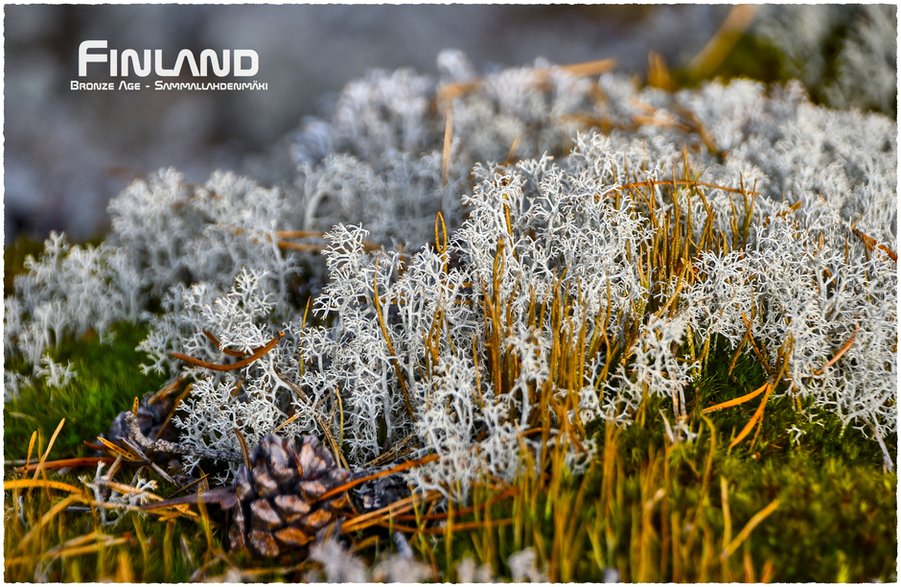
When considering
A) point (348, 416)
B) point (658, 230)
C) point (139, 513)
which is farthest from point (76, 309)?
point (658, 230)

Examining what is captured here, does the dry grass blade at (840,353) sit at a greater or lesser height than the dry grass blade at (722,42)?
lesser

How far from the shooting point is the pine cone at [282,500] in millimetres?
1768

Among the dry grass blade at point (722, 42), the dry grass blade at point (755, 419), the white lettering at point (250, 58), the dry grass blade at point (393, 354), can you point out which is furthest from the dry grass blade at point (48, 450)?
the dry grass blade at point (722, 42)

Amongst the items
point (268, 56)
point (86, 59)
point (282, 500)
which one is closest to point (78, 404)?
point (282, 500)

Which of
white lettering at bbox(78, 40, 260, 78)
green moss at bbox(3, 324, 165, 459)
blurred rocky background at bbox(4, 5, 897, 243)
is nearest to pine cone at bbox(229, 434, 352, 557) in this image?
green moss at bbox(3, 324, 165, 459)

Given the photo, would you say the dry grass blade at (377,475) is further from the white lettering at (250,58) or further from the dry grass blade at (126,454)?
the white lettering at (250,58)

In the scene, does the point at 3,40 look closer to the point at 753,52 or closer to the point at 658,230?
the point at 658,230

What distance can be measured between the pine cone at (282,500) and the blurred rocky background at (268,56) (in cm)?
340

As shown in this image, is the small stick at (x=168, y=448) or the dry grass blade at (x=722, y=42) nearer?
the small stick at (x=168, y=448)

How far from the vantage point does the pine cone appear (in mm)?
1768

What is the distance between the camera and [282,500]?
176 cm

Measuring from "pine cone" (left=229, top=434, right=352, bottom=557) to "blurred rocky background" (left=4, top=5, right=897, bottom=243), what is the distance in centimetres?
340

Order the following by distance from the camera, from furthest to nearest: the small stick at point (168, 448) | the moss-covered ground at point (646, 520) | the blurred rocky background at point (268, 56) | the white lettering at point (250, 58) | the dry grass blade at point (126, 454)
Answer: the blurred rocky background at point (268, 56), the white lettering at point (250, 58), the dry grass blade at point (126, 454), the small stick at point (168, 448), the moss-covered ground at point (646, 520)

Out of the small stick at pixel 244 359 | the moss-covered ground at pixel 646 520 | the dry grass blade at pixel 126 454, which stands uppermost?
the small stick at pixel 244 359
